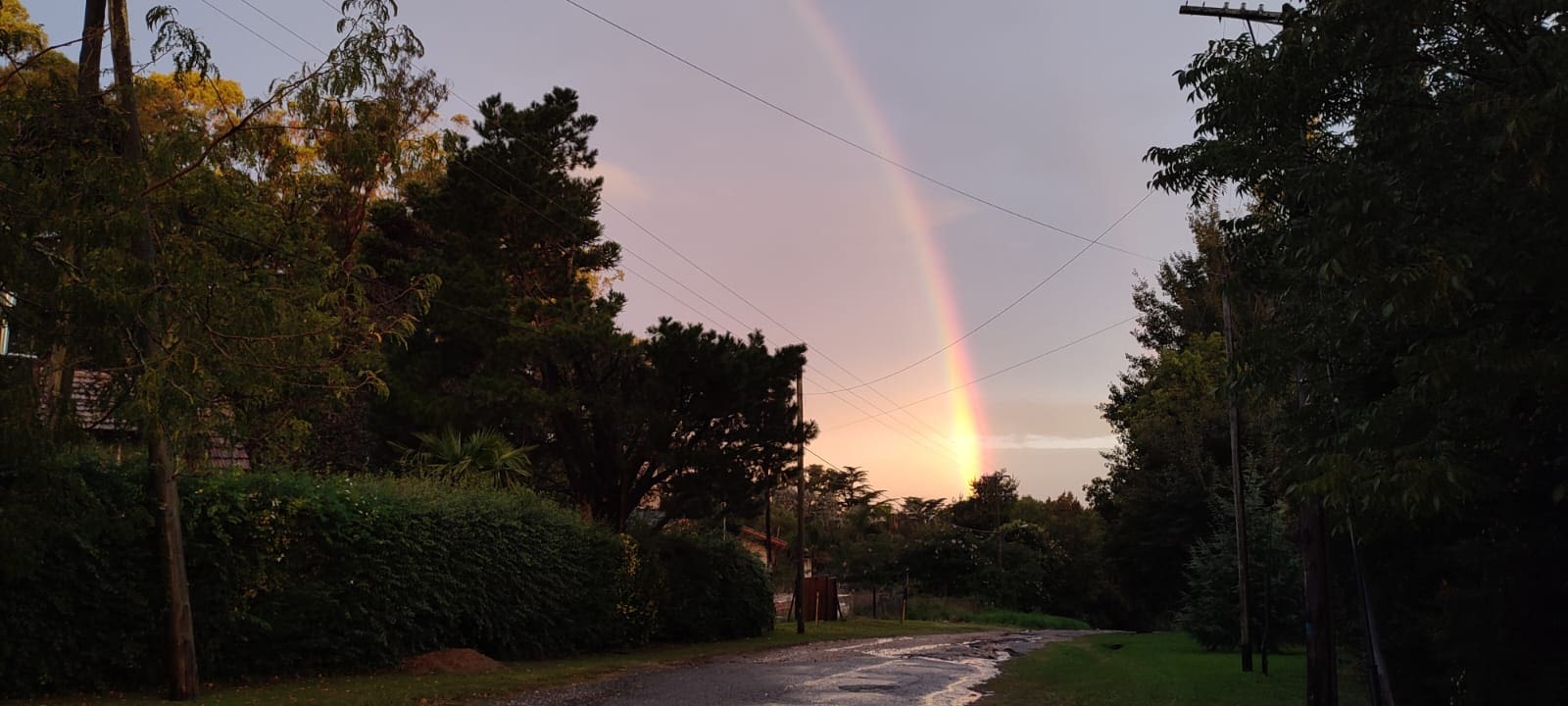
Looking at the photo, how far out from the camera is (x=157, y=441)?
12.6 metres

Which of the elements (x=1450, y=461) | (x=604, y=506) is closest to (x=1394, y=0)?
(x=1450, y=461)

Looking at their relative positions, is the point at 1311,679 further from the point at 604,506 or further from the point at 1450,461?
the point at 604,506

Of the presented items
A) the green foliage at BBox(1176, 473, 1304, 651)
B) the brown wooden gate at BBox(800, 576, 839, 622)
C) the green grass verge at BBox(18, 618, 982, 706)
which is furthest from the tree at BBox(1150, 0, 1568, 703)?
the brown wooden gate at BBox(800, 576, 839, 622)

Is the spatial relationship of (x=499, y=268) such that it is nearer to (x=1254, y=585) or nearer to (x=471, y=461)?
(x=471, y=461)

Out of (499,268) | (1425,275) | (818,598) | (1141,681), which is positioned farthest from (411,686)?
(818,598)

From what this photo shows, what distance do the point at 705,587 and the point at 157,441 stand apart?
16363 mm

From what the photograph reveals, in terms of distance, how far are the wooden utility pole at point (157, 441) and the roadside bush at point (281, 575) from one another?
387 mm

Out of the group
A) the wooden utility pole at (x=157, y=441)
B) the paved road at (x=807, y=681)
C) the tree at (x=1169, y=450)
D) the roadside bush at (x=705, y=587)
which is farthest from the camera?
the tree at (x=1169, y=450)

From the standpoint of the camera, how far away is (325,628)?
51.8 feet

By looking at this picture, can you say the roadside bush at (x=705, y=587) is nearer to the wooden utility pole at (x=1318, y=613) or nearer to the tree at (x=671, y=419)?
the tree at (x=671, y=419)

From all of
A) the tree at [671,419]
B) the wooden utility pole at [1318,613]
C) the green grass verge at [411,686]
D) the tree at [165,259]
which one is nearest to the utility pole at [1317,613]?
the wooden utility pole at [1318,613]

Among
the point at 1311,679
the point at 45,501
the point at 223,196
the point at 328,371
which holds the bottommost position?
the point at 1311,679

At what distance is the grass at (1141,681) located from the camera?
15094mm

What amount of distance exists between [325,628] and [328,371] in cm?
521
